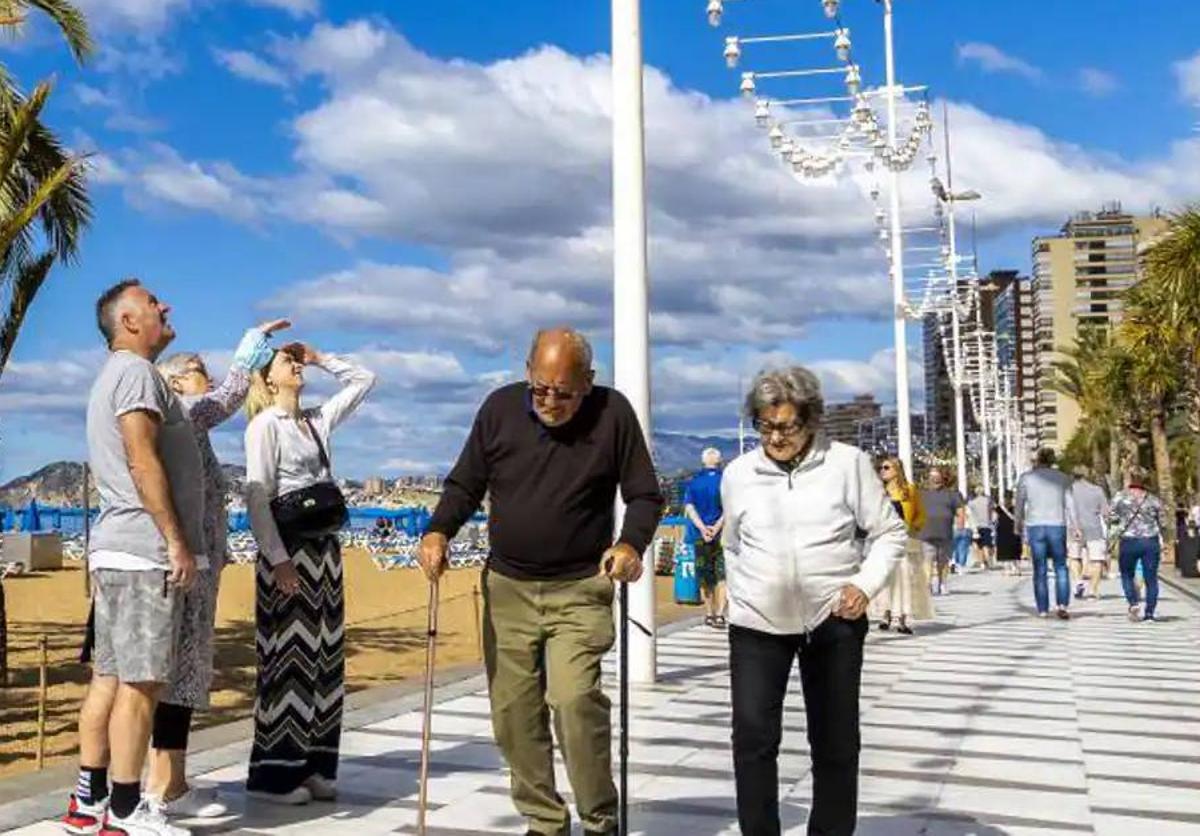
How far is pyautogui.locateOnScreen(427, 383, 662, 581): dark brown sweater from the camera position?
14.3ft

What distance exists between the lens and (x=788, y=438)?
4.27 m

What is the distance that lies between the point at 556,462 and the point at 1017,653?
859cm

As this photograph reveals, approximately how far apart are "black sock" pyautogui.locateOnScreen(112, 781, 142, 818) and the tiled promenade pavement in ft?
1.68

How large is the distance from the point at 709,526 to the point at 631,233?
4237 mm

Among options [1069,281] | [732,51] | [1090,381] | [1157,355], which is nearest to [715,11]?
[732,51]

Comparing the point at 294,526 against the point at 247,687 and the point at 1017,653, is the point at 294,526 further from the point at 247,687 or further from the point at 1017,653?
the point at 1017,653

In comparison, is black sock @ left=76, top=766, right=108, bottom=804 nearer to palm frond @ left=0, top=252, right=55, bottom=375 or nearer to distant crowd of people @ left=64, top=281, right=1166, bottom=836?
distant crowd of people @ left=64, top=281, right=1166, bottom=836

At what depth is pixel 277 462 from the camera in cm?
553

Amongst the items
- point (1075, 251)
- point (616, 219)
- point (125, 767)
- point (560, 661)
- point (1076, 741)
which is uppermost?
point (1075, 251)

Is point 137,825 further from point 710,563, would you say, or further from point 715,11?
point 715,11

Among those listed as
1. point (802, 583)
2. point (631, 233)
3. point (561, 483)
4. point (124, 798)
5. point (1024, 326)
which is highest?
point (1024, 326)

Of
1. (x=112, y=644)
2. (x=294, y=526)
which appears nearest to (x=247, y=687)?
(x=294, y=526)

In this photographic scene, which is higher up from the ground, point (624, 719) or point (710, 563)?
point (710, 563)

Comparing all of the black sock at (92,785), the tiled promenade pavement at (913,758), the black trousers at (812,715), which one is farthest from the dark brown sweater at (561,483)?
the black sock at (92,785)
